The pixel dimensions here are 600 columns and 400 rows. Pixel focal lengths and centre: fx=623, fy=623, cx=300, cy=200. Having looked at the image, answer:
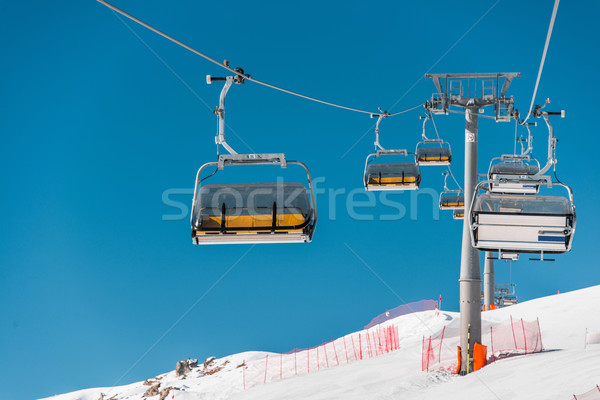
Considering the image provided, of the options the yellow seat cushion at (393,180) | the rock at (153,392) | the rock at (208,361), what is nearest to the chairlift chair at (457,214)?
the yellow seat cushion at (393,180)

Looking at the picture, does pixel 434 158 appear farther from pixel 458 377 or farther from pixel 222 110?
pixel 222 110

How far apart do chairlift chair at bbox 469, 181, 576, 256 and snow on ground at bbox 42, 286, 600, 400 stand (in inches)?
274

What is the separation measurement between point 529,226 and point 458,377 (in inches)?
394

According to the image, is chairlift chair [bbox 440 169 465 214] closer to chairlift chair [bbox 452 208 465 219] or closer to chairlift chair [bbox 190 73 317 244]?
chairlift chair [bbox 452 208 465 219]

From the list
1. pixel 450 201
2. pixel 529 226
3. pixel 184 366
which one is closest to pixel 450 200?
pixel 450 201

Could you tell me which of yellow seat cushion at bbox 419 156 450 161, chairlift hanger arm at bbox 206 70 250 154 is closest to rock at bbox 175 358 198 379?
yellow seat cushion at bbox 419 156 450 161

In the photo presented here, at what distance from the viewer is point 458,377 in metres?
17.4

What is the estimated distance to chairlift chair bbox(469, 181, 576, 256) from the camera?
859 cm

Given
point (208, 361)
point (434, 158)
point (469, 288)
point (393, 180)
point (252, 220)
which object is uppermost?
point (434, 158)

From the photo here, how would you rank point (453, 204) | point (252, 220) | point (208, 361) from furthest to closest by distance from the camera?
point (208, 361) < point (453, 204) < point (252, 220)

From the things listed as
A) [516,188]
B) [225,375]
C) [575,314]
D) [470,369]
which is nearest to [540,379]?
[470,369]

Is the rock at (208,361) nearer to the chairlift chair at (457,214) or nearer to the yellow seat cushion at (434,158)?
the chairlift chair at (457,214)

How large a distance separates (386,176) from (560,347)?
9892mm

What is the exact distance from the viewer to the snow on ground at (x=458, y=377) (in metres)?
15.4
